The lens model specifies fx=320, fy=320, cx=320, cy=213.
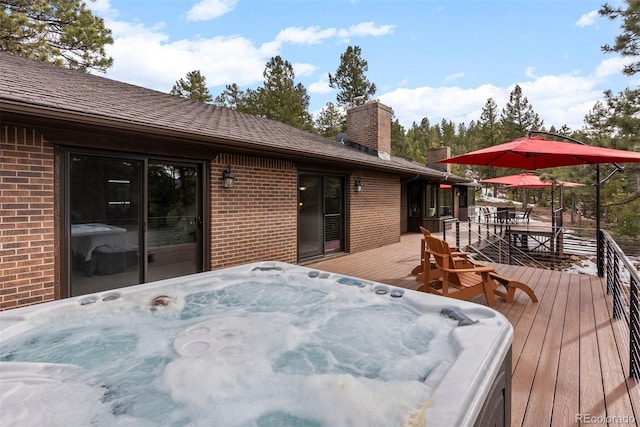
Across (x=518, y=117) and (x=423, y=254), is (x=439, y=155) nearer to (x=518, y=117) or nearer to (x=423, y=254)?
(x=423, y=254)

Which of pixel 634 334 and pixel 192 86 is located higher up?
pixel 192 86

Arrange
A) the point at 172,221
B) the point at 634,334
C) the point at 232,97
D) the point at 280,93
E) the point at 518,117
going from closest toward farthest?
the point at 634,334, the point at 172,221, the point at 280,93, the point at 232,97, the point at 518,117

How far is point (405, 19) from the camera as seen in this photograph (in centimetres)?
794

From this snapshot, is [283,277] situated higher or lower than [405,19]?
lower

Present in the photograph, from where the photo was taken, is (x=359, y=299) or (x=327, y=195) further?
(x=327, y=195)

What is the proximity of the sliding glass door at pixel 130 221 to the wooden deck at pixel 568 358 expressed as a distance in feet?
11.1

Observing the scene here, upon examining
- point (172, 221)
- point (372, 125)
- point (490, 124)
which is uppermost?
point (490, 124)

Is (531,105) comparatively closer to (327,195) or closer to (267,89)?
(267,89)

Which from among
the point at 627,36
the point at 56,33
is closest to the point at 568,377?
the point at 627,36

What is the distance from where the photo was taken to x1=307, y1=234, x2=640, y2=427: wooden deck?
6.81 ft

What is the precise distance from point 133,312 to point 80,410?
129 centimetres

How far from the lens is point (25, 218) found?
3.45m

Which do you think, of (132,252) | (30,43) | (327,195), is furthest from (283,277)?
(30,43)

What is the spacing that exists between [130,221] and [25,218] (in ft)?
3.49
